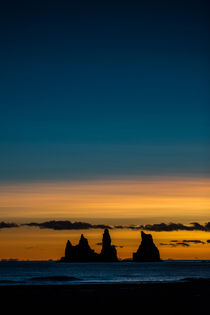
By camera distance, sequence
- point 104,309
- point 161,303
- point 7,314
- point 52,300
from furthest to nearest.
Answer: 1. point 52,300
2. point 161,303
3. point 104,309
4. point 7,314

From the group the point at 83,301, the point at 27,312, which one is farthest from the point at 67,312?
the point at 83,301

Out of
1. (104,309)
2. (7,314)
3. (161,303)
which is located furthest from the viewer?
(161,303)

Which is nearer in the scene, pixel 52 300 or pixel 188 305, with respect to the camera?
pixel 188 305

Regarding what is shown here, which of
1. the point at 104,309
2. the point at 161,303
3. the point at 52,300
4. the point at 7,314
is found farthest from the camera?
the point at 52,300

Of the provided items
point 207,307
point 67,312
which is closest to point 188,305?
point 207,307

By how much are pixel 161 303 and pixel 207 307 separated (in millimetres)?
6329

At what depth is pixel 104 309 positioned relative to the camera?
45125 millimetres

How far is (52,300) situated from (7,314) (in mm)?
13194

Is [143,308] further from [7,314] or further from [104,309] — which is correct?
[7,314]

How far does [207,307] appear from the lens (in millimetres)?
45125

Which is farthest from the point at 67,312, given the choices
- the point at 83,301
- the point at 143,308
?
the point at 83,301

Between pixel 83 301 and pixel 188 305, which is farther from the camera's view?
pixel 83 301

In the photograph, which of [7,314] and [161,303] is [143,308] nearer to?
[161,303]

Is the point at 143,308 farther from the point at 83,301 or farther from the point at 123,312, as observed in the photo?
the point at 83,301
